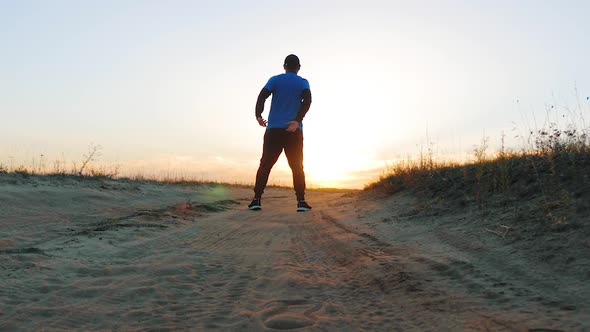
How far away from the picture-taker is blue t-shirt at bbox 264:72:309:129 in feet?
21.4

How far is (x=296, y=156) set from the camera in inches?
259

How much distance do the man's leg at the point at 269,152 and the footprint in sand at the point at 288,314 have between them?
4.44 m

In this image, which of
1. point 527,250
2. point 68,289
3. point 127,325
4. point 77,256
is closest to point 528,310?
point 527,250

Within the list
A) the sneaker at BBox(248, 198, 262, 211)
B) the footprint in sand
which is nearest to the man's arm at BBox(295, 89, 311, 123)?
the sneaker at BBox(248, 198, 262, 211)

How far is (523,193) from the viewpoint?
178 inches

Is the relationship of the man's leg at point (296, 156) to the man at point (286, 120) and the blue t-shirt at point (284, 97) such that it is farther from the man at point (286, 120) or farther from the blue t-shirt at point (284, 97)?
the blue t-shirt at point (284, 97)

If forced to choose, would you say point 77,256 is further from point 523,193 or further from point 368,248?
point 523,193

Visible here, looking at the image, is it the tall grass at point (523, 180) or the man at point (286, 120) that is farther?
the man at point (286, 120)

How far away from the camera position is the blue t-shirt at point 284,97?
6.53 meters

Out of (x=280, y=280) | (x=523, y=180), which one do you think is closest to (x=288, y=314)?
(x=280, y=280)

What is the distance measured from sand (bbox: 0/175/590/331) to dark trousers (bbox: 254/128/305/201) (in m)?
1.88

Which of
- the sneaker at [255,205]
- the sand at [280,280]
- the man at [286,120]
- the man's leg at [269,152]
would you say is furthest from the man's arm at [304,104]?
the sand at [280,280]

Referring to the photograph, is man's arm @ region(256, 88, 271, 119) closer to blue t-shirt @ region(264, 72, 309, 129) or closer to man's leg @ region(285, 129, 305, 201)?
blue t-shirt @ region(264, 72, 309, 129)

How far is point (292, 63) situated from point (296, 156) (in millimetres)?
1451
